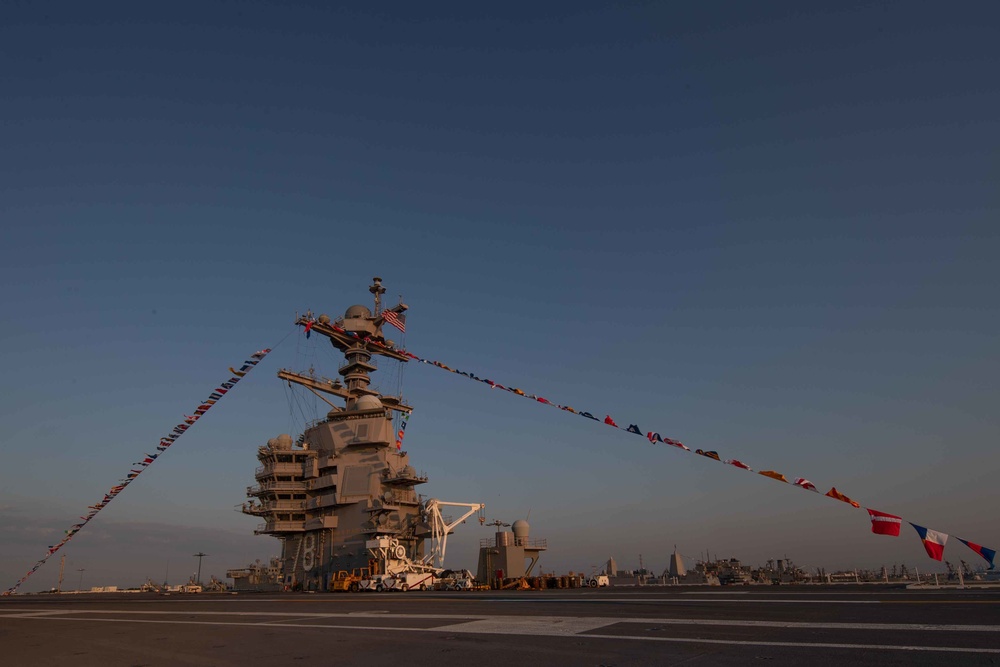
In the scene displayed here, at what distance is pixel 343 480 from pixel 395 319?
14884 mm

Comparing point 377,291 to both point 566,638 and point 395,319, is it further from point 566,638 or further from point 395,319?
point 566,638

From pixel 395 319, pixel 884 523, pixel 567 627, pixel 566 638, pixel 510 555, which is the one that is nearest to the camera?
pixel 566 638

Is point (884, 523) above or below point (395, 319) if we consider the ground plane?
below

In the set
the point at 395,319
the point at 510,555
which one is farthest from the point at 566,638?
the point at 395,319

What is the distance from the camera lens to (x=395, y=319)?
176 feet

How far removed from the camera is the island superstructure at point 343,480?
44.8m

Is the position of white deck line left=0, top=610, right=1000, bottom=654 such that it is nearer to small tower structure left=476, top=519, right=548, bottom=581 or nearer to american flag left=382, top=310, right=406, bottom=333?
small tower structure left=476, top=519, right=548, bottom=581

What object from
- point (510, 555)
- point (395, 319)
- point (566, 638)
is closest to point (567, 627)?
point (566, 638)

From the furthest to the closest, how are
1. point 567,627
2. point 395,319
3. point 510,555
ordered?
point 395,319, point 510,555, point 567,627

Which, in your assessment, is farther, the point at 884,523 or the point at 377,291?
the point at 377,291

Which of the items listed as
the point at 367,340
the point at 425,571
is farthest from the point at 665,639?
the point at 367,340

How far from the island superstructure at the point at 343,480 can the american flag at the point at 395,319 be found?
13.8 inches

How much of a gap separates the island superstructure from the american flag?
349 mm

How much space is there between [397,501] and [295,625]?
33137 millimetres
